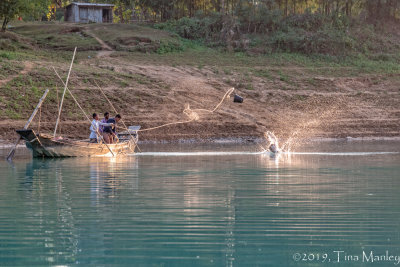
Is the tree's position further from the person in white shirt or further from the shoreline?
the person in white shirt

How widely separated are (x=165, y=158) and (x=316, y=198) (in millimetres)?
11945

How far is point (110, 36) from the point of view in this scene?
171 feet

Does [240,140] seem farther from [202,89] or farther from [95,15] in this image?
[95,15]

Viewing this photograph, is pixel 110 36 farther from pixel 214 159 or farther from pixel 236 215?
pixel 236 215

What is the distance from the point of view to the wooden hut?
200 feet

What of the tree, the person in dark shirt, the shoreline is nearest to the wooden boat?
the person in dark shirt

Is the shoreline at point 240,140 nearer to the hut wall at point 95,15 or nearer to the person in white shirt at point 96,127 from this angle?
the person in white shirt at point 96,127

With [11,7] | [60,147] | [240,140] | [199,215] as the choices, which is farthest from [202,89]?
[199,215]

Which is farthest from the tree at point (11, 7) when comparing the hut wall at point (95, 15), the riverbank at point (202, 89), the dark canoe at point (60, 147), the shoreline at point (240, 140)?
the dark canoe at point (60, 147)

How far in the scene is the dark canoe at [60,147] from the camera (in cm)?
2481

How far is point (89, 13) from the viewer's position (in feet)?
202

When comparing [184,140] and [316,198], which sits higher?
[316,198]

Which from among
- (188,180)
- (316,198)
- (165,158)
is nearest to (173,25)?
(165,158)

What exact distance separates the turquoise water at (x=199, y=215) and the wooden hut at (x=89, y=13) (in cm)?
4119
